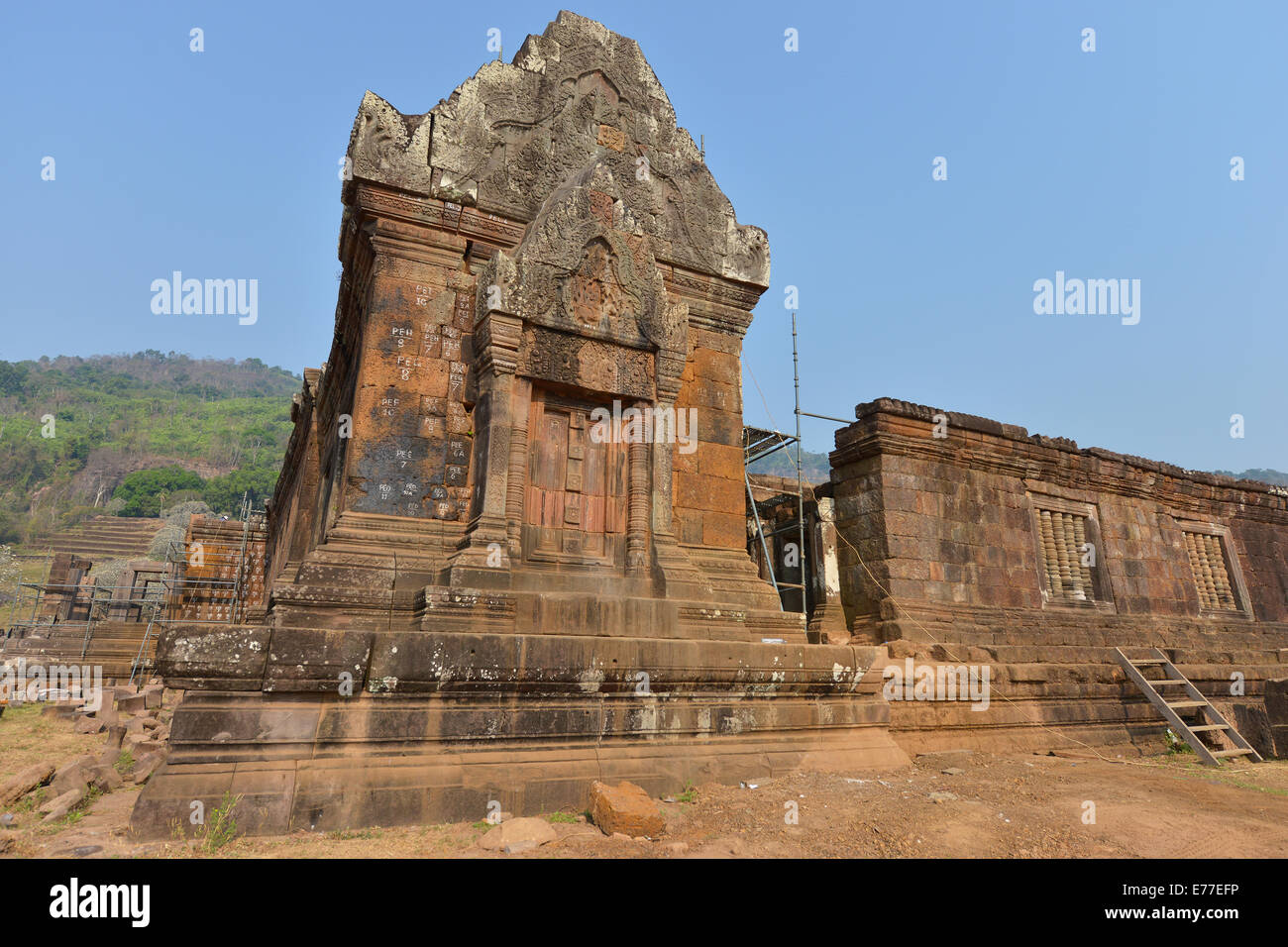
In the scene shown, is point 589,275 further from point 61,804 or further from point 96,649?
point 96,649

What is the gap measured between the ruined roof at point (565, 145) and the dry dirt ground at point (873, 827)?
16.3 ft

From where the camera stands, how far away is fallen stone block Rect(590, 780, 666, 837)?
13.1 feet

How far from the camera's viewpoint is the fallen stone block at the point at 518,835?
382 centimetres

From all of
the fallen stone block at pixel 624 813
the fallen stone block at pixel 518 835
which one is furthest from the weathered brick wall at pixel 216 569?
the fallen stone block at pixel 624 813

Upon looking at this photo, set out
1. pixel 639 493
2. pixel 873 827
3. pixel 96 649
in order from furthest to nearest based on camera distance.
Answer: pixel 96 649 → pixel 639 493 → pixel 873 827

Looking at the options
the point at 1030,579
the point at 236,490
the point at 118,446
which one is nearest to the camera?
the point at 1030,579

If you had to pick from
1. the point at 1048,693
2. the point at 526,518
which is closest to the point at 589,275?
the point at 526,518

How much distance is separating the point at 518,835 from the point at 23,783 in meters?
3.97

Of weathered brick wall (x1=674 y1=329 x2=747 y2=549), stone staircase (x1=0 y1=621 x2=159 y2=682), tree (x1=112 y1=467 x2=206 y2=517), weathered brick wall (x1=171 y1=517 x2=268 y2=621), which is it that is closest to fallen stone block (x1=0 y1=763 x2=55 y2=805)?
weathered brick wall (x1=674 y1=329 x2=747 y2=549)

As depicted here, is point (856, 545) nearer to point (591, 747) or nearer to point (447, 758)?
point (591, 747)

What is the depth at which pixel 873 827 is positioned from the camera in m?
4.32

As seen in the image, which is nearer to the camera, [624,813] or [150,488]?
[624,813]

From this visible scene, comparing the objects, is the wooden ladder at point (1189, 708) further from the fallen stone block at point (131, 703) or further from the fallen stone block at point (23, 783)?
the fallen stone block at point (131, 703)

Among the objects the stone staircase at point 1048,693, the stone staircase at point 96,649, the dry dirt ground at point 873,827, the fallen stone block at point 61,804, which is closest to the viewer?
the dry dirt ground at point 873,827
